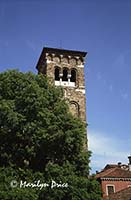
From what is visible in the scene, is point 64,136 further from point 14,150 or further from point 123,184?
Result: point 123,184

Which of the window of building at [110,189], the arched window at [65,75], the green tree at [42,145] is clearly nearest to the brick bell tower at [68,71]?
the arched window at [65,75]

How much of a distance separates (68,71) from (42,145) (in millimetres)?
15794

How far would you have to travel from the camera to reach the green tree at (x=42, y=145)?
2000cm

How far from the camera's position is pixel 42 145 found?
2128cm

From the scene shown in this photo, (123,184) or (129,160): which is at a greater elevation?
(129,160)

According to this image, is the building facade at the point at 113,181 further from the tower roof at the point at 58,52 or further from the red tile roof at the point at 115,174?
the tower roof at the point at 58,52

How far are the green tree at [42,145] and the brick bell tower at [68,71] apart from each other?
36.5ft

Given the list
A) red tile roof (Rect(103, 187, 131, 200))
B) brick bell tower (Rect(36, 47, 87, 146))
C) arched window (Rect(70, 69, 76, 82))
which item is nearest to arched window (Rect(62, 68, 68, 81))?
brick bell tower (Rect(36, 47, 87, 146))

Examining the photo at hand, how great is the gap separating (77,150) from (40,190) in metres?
3.66

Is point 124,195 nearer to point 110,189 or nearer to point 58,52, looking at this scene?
point 110,189

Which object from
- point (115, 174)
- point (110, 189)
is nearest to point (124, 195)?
point (110, 189)

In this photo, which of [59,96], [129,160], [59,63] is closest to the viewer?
[59,96]

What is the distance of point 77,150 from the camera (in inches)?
867

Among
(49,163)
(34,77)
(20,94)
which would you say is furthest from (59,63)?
(49,163)
